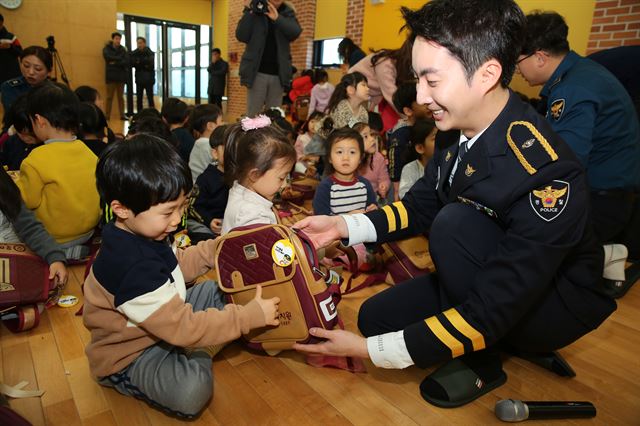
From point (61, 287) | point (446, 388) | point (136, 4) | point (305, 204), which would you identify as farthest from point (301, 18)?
point (446, 388)

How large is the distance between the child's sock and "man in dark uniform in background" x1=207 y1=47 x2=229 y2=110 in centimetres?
1063

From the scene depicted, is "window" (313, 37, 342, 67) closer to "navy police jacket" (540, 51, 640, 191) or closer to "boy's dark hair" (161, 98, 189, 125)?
"boy's dark hair" (161, 98, 189, 125)

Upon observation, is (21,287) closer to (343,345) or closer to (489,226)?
(343,345)

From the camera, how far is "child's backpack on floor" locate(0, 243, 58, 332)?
1615 millimetres

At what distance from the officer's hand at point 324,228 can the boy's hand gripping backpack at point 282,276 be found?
12 cm

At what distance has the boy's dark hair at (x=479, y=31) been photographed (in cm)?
107

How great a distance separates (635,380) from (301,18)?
8880 mm

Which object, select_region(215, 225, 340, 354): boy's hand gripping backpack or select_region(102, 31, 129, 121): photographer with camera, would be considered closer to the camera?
select_region(215, 225, 340, 354): boy's hand gripping backpack

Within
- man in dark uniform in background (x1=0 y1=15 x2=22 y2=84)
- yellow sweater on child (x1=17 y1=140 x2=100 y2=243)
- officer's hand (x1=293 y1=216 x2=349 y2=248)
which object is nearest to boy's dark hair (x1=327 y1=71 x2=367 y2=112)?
yellow sweater on child (x1=17 y1=140 x2=100 y2=243)

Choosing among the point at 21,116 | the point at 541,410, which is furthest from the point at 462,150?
the point at 21,116

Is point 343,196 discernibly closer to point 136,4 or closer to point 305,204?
point 305,204

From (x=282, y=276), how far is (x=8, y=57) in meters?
5.25

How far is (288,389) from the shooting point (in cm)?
140

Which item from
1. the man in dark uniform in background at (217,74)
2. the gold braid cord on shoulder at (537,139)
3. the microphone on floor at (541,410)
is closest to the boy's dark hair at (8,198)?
the gold braid cord on shoulder at (537,139)
